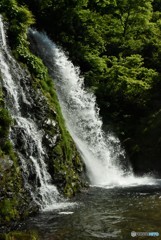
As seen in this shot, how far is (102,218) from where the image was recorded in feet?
39.6

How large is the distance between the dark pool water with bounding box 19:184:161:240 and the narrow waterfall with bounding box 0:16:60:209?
125 cm

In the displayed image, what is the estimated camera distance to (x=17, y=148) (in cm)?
1440

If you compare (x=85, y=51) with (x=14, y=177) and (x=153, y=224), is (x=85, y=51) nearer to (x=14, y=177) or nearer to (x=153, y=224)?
(x=14, y=177)

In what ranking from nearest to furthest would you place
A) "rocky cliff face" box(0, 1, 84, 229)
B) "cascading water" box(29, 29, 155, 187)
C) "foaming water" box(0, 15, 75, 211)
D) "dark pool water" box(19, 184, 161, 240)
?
"dark pool water" box(19, 184, 161, 240) → "rocky cliff face" box(0, 1, 84, 229) → "foaming water" box(0, 15, 75, 211) → "cascading water" box(29, 29, 155, 187)

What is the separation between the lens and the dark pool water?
10523 millimetres

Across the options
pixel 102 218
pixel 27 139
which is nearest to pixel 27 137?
pixel 27 139

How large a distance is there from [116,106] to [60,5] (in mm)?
8937

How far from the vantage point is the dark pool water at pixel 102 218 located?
10523 millimetres

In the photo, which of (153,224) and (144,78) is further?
(144,78)

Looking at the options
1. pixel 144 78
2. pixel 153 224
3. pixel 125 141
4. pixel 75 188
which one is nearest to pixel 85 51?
pixel 144 78

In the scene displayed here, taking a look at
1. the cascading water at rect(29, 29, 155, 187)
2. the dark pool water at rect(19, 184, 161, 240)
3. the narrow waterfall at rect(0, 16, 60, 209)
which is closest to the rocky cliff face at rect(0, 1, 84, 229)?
the narrow waterfall at rect(0, 16, 60, 209)

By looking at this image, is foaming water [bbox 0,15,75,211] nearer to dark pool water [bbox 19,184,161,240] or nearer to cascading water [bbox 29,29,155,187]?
dark pool water [bbox 19,184,161,240]

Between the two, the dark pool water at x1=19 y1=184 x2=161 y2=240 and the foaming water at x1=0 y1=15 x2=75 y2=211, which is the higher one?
the foaming water at x1=0 y1=15 x2=75 y2=211

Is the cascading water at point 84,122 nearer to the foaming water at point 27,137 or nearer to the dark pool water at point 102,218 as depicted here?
the dark pool water at point 102,218
